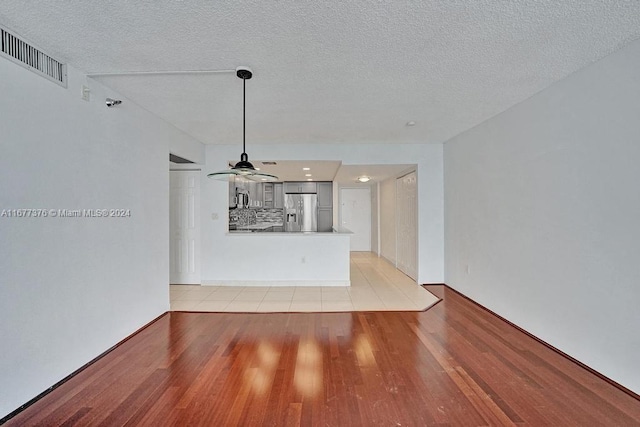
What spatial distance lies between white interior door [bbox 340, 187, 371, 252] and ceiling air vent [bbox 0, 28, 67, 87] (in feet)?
24.0

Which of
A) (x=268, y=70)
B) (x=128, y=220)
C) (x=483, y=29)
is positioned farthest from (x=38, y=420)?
(x=483, y=29)

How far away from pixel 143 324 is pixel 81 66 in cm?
248

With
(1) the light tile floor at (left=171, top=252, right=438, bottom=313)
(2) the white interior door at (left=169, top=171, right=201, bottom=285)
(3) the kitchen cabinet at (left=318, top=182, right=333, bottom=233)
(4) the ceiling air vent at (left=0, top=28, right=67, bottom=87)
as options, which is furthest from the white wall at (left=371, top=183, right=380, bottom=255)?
(4) the ceiling air vent at (left=0, top=28, right=67, bottom=87)

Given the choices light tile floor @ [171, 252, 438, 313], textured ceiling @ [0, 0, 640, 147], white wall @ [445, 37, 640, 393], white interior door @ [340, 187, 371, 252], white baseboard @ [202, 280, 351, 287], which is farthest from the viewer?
white interior door @ [340, 187, 371, 252]

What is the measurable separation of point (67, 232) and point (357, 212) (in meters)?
7.45

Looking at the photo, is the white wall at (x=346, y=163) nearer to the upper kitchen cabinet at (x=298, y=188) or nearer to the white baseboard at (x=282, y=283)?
the white baseboard at (x=282, y=283)

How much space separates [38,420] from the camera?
174 cm

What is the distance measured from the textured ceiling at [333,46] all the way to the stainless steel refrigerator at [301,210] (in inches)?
196

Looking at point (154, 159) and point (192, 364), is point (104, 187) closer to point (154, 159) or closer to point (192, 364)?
point (154, 159)

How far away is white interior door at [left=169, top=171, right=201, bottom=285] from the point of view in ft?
15.9

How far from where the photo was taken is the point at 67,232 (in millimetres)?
2215

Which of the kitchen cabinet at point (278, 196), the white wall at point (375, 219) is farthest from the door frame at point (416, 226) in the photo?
the kitchen cabinet at point (278, 196)

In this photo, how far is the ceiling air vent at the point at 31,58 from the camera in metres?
1.78

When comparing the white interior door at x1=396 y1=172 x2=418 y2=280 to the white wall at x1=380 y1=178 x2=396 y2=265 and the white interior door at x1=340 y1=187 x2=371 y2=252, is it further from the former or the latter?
the white interior door at x1=340 y1=187 x2=371 y2=252
